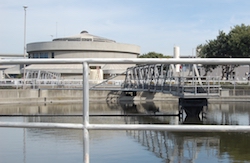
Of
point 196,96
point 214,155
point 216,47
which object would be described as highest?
point 216,47

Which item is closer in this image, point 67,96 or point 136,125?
point 136,125

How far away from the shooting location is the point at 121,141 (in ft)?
42.4

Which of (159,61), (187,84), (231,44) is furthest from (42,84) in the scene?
(159,61)

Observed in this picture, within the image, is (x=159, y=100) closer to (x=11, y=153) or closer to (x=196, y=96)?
(x=196, y=96)

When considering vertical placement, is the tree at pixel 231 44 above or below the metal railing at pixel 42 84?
above

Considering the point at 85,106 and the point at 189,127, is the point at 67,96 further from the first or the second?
the point at 189,127

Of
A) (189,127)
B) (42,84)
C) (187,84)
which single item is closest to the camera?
(189,127)

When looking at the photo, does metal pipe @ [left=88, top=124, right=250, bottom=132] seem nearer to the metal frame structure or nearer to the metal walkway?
the metal frame structure

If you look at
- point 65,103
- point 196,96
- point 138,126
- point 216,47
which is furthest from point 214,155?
point 216,47

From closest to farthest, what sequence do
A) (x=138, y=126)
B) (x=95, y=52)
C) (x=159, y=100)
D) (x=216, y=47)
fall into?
(x=138, y=126)
(x=159, y=100)
(x=216, y=47)
(x=95, y=52)

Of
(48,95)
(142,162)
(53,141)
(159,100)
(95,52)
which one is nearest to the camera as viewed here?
(142,162)

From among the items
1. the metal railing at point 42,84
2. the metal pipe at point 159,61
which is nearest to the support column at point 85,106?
the metal pipe at point 159,61

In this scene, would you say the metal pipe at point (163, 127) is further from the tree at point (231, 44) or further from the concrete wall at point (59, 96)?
the tree at point (231, 44)

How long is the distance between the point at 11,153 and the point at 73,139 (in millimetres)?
3331
